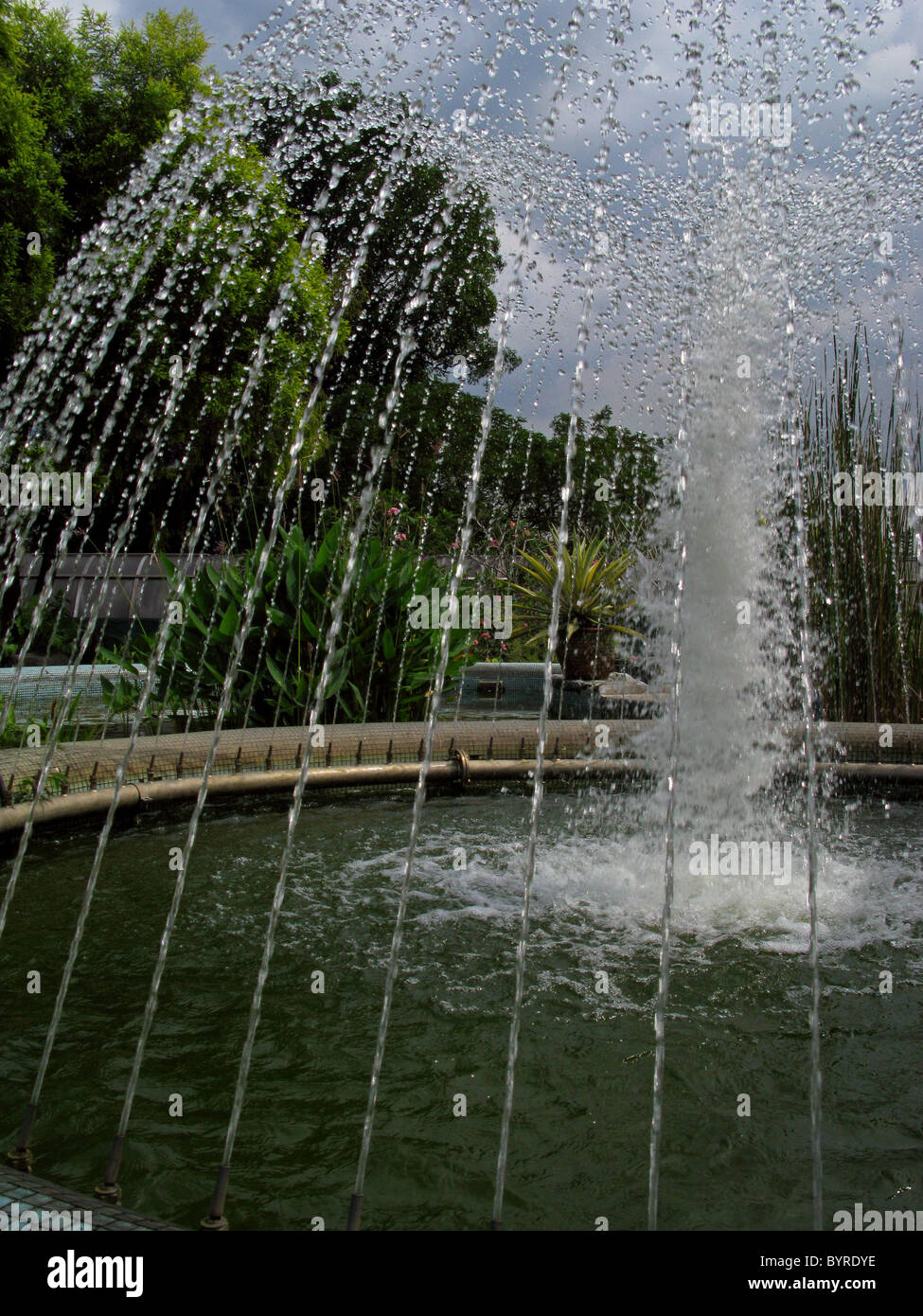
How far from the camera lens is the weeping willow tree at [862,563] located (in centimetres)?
764

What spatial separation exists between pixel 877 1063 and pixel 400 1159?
141cm

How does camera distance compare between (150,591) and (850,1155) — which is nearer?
(850,1155)

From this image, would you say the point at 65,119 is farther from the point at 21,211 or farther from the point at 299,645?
the point at 299,645

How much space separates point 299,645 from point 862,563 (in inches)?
161

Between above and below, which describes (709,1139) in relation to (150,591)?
below

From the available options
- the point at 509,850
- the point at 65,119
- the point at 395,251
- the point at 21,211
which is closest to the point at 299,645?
the point at 509,850

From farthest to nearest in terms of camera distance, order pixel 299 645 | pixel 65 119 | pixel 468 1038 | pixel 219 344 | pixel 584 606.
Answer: pixel 219 344 → pixel 65 119 → pixel 584 606 → pixel 299 645 → pixel 468 1038

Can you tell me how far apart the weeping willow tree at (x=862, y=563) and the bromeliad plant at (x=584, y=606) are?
249 centimetres

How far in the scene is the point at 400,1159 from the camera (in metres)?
2.40

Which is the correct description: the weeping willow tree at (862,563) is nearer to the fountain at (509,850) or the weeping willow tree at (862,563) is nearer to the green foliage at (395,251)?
the fountain at (509,850)

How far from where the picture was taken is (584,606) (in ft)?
36.4

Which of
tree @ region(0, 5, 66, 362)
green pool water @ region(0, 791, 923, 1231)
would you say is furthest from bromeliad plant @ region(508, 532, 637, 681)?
tree @ region(0, 5, 66, 362)
